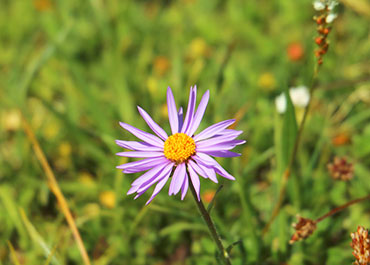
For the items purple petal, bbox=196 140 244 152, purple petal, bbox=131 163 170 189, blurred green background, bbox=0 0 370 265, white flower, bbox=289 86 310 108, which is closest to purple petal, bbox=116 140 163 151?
purple petal, bbox=131 163 170 189

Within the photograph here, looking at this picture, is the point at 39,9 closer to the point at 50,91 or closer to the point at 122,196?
the point at 50,91

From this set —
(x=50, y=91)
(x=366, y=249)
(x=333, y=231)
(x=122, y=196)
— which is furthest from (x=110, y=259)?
(x=50, y=91)

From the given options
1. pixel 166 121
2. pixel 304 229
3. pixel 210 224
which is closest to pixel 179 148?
pixel 210 224

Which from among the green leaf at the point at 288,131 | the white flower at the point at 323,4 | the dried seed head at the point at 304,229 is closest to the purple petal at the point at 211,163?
the dried seed head at the point at 304,229

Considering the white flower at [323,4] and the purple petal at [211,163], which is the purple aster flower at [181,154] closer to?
the purple petal at [211,163]

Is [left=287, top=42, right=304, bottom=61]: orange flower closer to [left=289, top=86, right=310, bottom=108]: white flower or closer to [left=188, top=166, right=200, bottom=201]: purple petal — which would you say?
[left=289, top=86, right=310, bottom=108]: white flower
